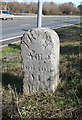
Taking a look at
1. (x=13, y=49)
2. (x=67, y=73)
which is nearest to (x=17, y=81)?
(x=67, y=73)

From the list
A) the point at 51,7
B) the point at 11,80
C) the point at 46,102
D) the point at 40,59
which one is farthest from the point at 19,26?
the point at 51,7

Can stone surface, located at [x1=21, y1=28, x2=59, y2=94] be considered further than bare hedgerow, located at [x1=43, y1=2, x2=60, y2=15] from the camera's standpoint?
No

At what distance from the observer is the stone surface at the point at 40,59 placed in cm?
296

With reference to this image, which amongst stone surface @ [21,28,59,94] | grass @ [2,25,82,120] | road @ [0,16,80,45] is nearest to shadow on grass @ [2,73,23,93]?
grass @ [2,25,82,120]

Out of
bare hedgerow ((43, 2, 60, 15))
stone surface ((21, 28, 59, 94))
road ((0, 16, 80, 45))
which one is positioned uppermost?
bare hedgerow ((43, 2, 60, 15))

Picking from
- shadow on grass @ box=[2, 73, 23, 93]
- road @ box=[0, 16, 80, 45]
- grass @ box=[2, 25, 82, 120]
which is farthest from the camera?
road @ box=[0, 16, 80, 45]

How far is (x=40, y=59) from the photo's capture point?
3.07m

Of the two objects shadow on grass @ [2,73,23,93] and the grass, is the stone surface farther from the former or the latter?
shadow on grass @ [2,73,23,93]

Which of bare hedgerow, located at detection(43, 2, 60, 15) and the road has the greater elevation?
bare hedgerow, located at detection(43, 2, 60, 15)

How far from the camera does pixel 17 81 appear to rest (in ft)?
13.3

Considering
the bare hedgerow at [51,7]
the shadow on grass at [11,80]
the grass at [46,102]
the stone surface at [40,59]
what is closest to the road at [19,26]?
the bare hedgerow at [51,7]

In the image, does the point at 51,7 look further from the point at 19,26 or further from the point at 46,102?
the point at 46,102

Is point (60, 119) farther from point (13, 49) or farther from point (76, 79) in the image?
point (13, 49)

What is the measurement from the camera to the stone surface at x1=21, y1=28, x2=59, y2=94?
2.96m
